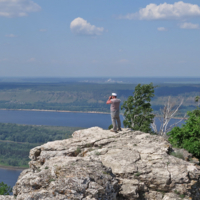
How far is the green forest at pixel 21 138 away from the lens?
4841 inches

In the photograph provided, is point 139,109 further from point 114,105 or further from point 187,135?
point 114,105

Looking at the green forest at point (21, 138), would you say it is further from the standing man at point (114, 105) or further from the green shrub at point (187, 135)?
the standing man at point (114, 105)

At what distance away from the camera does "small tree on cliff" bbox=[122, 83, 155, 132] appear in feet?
112

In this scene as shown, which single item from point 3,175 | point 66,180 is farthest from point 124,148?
point 3,175

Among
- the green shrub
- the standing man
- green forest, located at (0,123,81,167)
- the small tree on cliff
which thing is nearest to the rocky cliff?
the standing man

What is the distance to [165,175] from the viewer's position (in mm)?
11820

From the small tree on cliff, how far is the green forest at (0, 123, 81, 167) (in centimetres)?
8669

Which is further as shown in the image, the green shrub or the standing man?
the green shrub

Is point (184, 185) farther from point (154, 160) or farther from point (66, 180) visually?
point (66, 180)

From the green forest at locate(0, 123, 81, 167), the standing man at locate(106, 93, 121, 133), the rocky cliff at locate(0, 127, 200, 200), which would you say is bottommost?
the green forest at locate(0, 123, 81, 167)

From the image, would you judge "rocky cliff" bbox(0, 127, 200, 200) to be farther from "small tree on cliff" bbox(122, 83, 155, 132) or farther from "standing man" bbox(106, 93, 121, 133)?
"small tree on cliff" bbox(122, 83, 155, 132)

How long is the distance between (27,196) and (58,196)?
100 centimetres

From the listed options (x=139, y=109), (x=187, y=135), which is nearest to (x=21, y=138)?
(x=139, y=109)

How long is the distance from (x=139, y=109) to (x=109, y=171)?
24.6 metres
